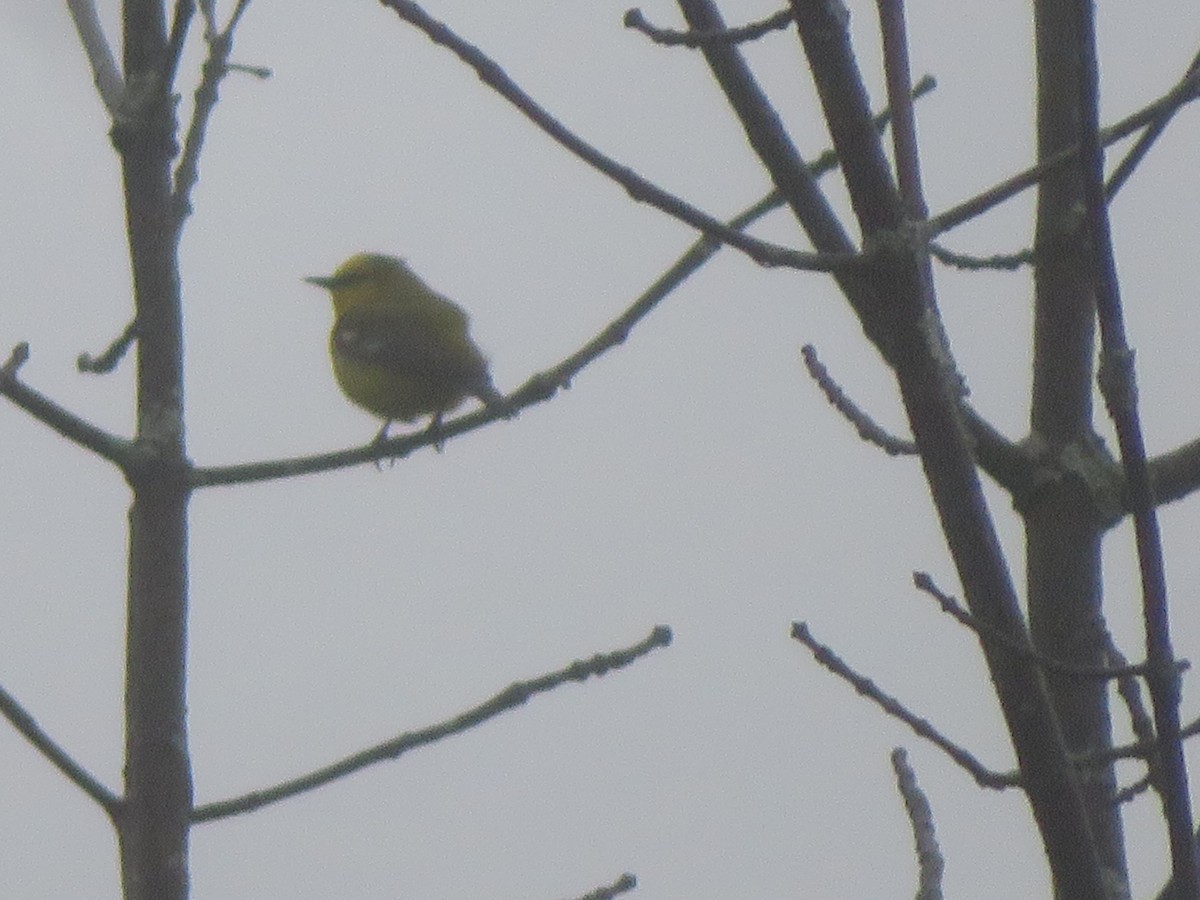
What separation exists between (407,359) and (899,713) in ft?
20.7

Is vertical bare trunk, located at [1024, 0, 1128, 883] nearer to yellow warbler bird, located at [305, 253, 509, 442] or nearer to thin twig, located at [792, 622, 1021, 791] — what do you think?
thin twig, located at [792, 622, 1021, 791]

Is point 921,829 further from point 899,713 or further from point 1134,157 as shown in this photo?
point 1134,157

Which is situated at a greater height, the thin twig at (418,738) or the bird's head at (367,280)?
the bird's head at (367,280)

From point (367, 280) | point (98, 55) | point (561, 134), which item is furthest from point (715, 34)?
point (367, 280)

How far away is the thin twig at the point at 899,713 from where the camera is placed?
2.04 m

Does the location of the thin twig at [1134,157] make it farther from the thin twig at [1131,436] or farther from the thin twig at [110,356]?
the thin twig at [110,356]

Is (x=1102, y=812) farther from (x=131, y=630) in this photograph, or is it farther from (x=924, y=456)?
(x=131, y=630)

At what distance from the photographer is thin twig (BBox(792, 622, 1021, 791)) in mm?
2037

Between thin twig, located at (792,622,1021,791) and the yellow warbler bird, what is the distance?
5610 mm

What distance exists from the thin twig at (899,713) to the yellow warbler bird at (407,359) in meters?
5.61

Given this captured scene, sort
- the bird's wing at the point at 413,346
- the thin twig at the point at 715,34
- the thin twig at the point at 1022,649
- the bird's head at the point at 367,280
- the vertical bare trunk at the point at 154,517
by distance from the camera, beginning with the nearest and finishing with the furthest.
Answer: the thin twig at the point at 1022,649 < the thin twig at the point at 715,34 < the vertical bare trunk at the point at 154,517 < the bird's wing at the point at 413,346 < the bird's head at the point at 367,280

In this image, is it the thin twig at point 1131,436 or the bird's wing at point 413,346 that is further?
the bird's wing at point 413,346

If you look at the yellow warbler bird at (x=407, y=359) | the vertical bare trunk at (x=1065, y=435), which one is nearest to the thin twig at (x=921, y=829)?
the vertical bare trunk at (x=1065, y=435)

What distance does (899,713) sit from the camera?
2.10 metres
